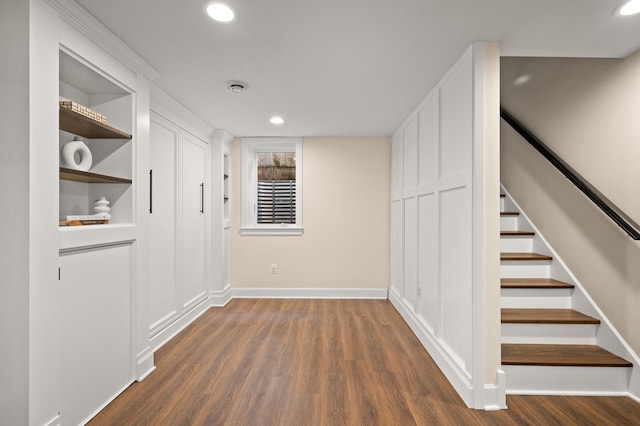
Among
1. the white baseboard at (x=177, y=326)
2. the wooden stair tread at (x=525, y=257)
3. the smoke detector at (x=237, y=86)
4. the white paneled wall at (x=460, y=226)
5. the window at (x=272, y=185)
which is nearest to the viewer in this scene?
the white paneled wall at (x=460, y=226)

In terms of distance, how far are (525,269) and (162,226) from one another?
3.30 m

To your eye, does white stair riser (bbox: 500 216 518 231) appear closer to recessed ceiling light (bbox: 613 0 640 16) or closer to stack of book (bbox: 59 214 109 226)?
recessed ceiling light (bbox: 613 0 640 16)

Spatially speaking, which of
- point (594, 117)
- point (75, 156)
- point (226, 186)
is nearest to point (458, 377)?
point (594, 117)

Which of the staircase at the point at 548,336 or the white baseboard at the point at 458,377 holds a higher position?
the staircase at the point at 548,336

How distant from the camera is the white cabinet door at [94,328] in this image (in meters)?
1.72

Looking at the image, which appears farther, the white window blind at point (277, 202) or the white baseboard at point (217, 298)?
the white window blind at point (277, 202)

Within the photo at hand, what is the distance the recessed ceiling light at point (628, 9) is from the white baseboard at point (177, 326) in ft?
12.6

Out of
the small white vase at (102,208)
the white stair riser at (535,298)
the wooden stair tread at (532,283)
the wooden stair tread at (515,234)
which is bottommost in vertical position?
the white stair riser at (535,298)

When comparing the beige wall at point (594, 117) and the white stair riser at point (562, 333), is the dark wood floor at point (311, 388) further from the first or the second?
the beige wall at point (594, 117)

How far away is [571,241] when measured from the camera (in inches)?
104

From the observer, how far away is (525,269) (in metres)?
2.79

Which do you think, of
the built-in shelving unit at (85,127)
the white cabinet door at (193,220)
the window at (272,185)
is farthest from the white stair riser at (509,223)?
the built-in shelving unit at (85,127)

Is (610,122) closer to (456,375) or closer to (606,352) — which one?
(606,352)

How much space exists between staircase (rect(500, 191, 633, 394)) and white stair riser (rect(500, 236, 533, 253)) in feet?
0.21
